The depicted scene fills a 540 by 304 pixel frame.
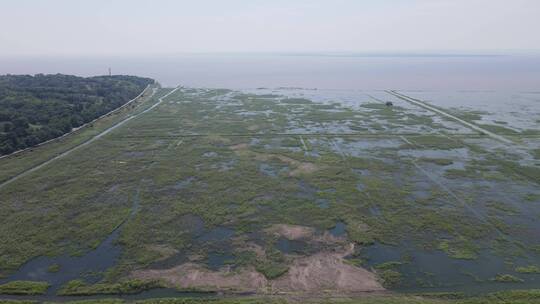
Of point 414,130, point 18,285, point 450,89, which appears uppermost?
point 450,89

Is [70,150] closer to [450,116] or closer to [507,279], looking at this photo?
[507,279]

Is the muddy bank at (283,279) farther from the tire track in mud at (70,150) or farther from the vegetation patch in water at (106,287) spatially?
the tire track in mud at (70,150)

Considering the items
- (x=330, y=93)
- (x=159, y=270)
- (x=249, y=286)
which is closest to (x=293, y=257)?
(x=249, y=286)

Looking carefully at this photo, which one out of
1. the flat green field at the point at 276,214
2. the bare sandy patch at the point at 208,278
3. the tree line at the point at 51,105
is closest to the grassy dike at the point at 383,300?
the flat green field at the point at 276,214

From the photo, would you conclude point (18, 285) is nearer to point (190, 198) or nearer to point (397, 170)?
point (190, 198)

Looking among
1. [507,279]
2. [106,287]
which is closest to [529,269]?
[507,279]

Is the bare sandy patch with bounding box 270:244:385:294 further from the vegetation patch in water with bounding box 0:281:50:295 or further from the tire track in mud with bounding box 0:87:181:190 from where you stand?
the tire track in mud with bounding box 0:87:181:190
